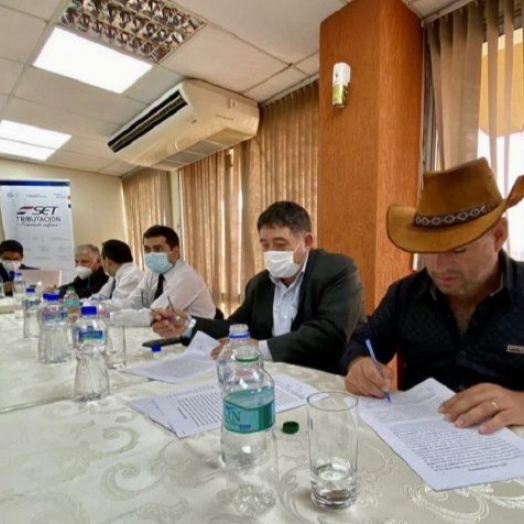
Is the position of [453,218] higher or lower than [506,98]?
lower

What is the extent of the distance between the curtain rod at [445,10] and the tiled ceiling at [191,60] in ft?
0.11

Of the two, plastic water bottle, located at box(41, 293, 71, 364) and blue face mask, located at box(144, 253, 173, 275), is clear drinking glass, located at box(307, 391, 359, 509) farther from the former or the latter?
blue face mask, located at box(144, 253, 173, 275)

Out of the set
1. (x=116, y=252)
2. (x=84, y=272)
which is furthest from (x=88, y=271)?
(x=116, y=252)

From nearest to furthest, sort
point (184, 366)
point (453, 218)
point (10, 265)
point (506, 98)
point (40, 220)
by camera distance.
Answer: point (453, 218), point (184, 366), point (506, 98), point (10, 265), point (40, 220)

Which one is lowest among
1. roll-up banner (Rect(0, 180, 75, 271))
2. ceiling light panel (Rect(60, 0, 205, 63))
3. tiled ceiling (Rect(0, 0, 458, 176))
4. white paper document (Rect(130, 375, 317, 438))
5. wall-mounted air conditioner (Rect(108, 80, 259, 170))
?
white paper document (Rect(130, 375, 317, 438))

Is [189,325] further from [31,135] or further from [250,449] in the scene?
[31,135]

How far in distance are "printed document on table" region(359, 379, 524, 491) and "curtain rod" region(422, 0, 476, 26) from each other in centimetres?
198

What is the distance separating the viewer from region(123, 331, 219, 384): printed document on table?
42.0 inches

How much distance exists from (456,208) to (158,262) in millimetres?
1753

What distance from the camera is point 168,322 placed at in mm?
1483

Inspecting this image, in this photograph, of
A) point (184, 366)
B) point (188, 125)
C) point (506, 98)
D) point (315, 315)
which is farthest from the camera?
point (188, 125)

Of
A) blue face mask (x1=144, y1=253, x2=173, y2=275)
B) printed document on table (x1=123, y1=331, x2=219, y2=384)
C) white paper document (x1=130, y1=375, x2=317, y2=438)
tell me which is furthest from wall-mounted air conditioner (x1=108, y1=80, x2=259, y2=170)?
white paper document (x1=130, y1=375, x2=317, y2=438)

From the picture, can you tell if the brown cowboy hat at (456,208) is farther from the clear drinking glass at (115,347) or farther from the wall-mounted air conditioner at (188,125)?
the wall-mounted air conditioner at (188,125)

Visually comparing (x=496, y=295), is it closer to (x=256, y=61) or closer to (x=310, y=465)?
(x=310, y=465)
